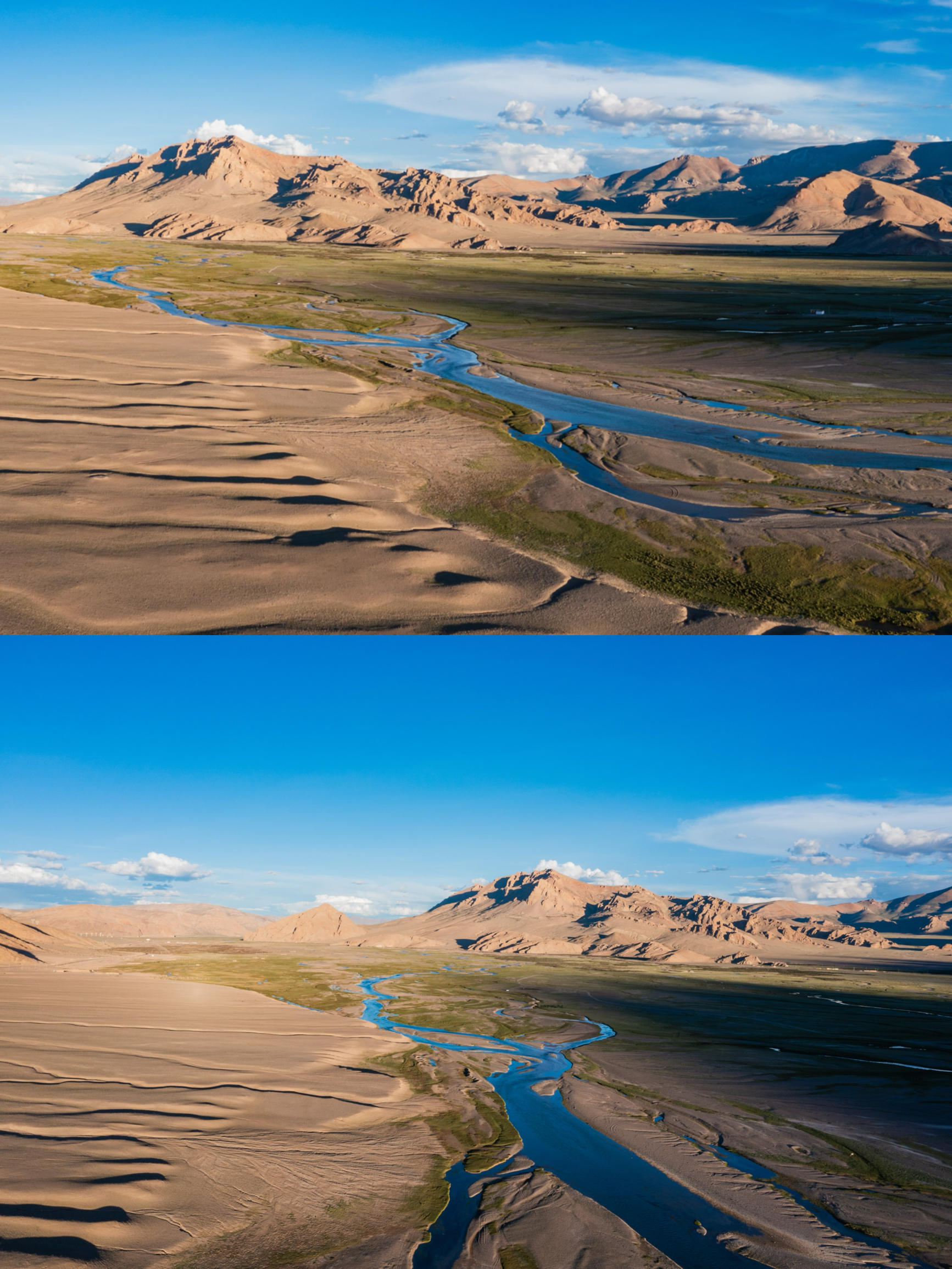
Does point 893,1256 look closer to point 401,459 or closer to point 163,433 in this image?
point 401,459

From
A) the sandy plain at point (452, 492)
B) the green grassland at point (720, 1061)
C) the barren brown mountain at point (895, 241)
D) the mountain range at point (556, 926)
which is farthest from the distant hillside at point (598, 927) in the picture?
the barren brown mountain at point (895, 241)

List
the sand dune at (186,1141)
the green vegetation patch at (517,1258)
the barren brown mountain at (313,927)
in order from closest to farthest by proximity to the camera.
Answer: the sand dune at (186,1141)
the green vegetation patch at (517,1258)
the barren brown mountain at (313,927)

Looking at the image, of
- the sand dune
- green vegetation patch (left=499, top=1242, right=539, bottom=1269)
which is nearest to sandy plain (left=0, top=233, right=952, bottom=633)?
the sand dune

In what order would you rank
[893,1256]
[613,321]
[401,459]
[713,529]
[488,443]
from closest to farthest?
1. [893,1256]
2. [713,529]
3. [401,459]
4. [488,443]
5. [613,321]

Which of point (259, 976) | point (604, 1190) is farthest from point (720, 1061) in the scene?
point (259, 976)

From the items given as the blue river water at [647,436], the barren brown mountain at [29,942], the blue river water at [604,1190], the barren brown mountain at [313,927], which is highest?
the blue river water at [647,436]

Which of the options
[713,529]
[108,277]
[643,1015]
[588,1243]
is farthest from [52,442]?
[108,277]

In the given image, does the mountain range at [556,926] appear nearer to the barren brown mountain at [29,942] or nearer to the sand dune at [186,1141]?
the barren brown mountain at [29,942]
